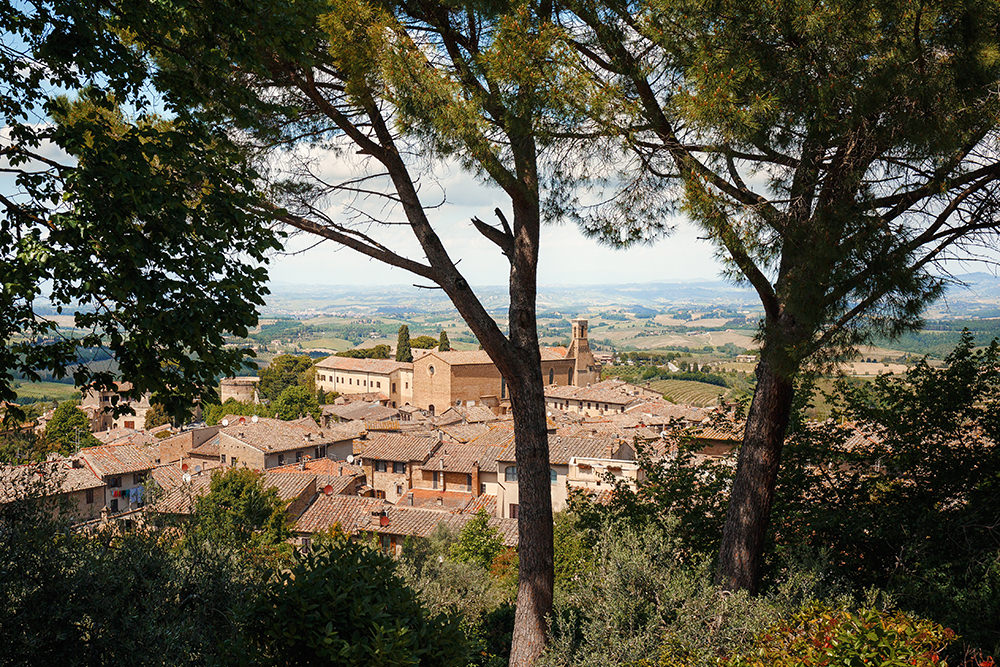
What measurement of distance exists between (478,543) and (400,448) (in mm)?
13300

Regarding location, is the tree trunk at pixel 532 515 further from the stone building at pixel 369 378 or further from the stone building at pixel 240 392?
the stone building at pixel 240 392

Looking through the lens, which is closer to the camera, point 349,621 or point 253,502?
point 349,621

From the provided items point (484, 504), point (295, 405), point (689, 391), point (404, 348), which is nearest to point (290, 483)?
point (484, 504)

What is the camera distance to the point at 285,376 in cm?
7688

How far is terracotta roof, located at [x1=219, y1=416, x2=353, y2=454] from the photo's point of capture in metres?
34.0

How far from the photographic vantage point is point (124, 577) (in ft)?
10.6

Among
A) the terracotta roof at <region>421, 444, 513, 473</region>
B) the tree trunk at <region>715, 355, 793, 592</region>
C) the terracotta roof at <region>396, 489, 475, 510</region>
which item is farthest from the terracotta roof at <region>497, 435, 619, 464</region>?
the tree trunk at <region>715, 355, 793, 592</region>

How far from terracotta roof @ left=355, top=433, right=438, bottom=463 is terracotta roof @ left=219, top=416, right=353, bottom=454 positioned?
193 inches

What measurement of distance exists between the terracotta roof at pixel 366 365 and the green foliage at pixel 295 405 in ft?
35.6

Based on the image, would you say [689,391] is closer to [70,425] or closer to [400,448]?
[400,448]

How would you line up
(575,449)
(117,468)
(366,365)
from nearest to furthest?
(575,449), (117,468), (366,365)

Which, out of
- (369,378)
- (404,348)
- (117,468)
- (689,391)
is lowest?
(689,391)

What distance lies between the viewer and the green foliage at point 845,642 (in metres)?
2.85

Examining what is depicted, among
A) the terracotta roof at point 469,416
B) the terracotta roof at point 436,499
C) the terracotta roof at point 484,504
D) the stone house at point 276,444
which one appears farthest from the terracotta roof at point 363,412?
the terracotta roof at point 484,504
